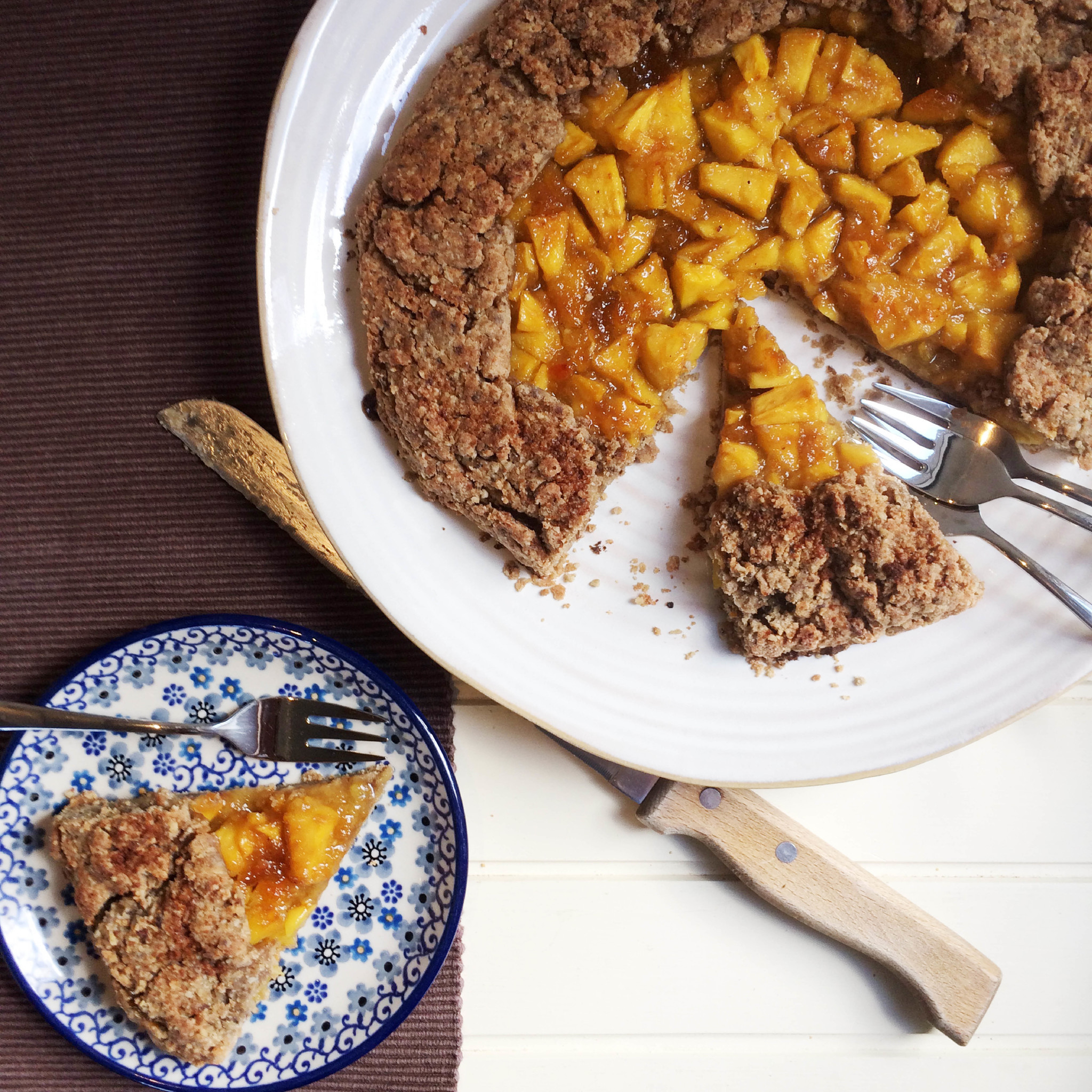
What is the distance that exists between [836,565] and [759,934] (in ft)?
4.01

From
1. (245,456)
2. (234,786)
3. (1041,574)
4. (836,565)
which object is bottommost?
(234,786)

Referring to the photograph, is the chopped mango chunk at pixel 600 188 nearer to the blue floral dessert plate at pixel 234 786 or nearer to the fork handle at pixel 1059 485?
the fork handle at pixel 1059 485

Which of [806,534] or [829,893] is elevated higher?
[806,534]

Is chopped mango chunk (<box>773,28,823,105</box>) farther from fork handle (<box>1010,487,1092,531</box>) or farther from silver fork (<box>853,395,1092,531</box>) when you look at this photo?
fork handle (<box>1010,487,1092,531</box>)

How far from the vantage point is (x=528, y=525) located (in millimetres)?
2146

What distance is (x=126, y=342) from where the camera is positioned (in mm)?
2375

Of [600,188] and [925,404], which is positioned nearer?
[600,188]

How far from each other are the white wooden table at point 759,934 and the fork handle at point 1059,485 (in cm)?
70

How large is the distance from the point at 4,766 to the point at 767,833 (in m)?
2.19

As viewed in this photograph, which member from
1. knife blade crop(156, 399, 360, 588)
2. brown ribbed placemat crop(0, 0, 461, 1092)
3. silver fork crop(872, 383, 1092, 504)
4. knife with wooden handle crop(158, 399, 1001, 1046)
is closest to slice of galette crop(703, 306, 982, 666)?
silver fork crop(872, 383, 1092, 504)

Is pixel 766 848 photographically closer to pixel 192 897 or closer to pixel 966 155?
pixel 192 897

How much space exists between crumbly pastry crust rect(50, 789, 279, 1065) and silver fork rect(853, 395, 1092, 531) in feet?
7.13

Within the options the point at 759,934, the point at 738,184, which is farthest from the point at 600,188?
the point at 759,934

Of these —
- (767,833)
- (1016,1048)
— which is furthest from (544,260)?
(1016,1048)
